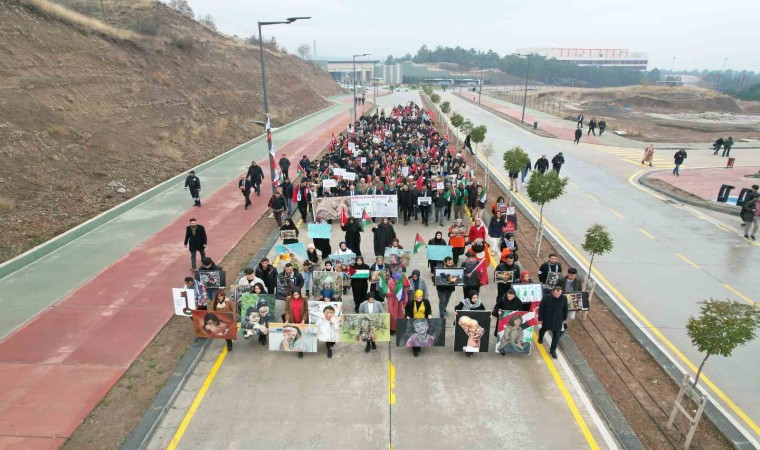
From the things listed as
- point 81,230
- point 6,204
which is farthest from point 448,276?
point 6,204

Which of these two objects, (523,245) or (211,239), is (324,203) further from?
(523,245)

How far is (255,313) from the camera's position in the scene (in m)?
9.38

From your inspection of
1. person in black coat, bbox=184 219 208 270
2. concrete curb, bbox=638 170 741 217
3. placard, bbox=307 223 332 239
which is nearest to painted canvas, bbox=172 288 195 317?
person in black coat, bbox=184 219 208 270

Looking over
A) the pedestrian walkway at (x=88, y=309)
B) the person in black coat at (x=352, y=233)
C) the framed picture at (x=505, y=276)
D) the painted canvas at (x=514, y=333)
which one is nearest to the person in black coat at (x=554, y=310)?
the painted canvas at (x=514, y=333)

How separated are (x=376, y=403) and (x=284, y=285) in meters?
3.36

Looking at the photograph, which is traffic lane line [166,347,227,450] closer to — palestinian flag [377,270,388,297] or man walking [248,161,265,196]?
palestinian flag [377,270,388,297]

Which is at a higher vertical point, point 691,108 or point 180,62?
point 180,62

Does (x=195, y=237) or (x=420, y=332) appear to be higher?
(x=195, y=237)

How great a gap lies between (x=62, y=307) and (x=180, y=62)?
1602 inches

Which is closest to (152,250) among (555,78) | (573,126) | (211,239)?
(211,239)

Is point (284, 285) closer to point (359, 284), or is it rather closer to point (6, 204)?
point (359, 284)

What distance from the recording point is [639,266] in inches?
545

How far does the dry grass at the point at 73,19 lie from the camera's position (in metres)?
30.7

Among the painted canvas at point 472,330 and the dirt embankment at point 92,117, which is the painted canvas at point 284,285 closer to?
the painted canvas at point 472,330
